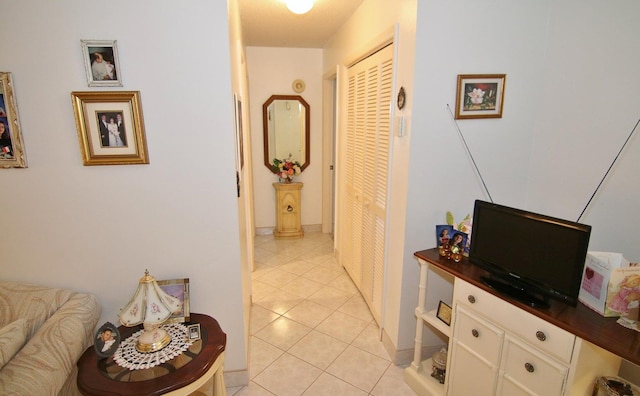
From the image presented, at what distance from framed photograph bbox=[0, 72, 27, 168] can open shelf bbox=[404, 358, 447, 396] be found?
7.62 feet

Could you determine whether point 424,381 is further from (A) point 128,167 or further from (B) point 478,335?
(A) point 128,167

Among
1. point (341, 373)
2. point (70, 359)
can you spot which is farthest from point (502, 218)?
point (70, 359)

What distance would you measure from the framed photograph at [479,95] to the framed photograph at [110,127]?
1.70 meters

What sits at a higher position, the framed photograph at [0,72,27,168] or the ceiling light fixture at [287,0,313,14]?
the ceiling light fixture at [287,0,313,14]

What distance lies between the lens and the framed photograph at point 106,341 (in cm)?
139

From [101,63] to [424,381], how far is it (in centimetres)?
240

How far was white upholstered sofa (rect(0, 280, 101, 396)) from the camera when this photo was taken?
117 centimetres

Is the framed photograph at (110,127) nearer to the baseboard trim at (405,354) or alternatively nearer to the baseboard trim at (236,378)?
the baseboard trim at (236,378)

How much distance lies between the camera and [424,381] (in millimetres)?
1935

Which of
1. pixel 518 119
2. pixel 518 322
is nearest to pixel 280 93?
pixel 518 119

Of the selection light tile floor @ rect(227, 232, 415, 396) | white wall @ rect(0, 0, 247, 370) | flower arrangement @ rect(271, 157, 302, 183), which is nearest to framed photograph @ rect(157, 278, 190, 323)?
white wall @ rect(0, 0, 247, 370)

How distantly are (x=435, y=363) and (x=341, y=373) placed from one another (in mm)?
591

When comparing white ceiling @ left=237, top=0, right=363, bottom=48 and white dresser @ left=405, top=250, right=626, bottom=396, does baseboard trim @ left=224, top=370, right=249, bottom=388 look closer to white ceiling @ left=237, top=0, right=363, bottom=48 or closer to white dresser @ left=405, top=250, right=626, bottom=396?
white dresser @ left=405, top=250, right=626, bottom=396

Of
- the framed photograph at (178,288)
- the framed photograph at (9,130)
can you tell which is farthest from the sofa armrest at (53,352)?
the framed photograph at (9,130)
